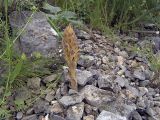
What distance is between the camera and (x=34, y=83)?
1.96 m

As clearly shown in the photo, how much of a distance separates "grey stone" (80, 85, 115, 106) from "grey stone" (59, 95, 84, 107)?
0.03 meters

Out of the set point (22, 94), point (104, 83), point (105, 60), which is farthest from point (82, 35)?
point (22, 94)

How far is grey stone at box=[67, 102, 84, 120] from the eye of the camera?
1.75 metres

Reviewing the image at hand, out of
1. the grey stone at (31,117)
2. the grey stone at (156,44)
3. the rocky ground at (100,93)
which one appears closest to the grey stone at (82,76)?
the rocky ground at (100,93)

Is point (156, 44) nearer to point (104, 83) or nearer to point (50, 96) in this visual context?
point (104, 83)

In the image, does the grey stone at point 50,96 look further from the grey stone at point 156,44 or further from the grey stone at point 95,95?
the grey stone at point 156,44

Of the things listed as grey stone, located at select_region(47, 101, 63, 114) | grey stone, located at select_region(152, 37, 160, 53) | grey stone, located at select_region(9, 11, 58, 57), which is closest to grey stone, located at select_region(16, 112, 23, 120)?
grey stone, located at select_region(47, 101, 63, 114)

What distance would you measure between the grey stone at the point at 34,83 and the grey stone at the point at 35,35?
0.67 feet

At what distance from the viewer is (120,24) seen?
8.37ft

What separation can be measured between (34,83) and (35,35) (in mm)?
368

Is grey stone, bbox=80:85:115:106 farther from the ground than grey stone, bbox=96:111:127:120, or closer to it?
farther from the ground

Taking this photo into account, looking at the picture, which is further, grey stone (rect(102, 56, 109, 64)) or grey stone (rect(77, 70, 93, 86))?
grey stone (rect(102, 56, 109, 64))

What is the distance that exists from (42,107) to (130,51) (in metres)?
0.76

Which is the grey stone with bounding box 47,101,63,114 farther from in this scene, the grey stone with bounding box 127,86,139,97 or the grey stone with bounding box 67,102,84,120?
the grey stone with bounding box 127,86,139,97
